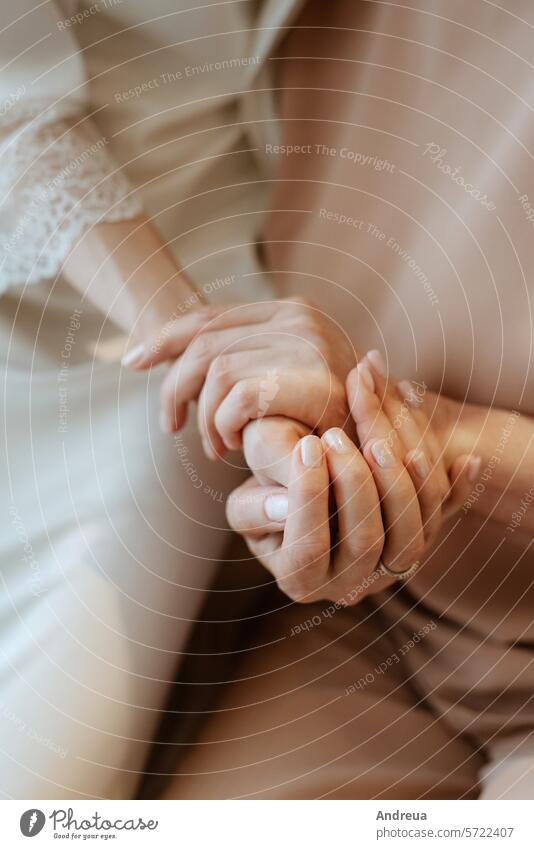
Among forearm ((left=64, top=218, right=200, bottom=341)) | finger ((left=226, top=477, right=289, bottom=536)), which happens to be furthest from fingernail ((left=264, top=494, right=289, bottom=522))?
forearm ((left=64, top=218, right=200, bottom=341))

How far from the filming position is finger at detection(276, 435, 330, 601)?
320 mm

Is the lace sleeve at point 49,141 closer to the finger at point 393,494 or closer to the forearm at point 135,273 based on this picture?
the forearm at point 135,273

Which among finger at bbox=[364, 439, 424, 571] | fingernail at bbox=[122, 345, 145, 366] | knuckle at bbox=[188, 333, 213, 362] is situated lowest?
finger at bbox=[364, 439, 424, 571]

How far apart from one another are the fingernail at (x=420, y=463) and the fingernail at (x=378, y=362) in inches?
1.6

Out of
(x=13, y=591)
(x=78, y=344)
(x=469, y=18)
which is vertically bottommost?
(x=13, y=591)

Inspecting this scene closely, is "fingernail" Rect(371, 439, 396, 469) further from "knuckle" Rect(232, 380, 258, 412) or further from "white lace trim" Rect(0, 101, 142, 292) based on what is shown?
"white lace trim" Rect(0, 101, 142, 292)

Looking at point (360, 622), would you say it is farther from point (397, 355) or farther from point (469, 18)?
point (469, 18)

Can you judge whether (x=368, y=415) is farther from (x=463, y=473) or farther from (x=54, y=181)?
(x=54, y=181)

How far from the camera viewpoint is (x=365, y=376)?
340mm

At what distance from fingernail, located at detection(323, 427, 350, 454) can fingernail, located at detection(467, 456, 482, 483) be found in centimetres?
6

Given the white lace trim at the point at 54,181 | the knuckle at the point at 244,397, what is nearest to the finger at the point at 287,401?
the knuckle at the point at 244,397

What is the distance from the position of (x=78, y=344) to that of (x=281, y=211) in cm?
13

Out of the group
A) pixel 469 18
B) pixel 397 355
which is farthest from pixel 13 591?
pixel 469 18
